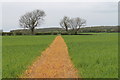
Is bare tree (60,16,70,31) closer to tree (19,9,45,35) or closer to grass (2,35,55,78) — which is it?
tree (19,9,45,35)

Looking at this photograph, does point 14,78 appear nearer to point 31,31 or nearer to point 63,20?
point 31,31

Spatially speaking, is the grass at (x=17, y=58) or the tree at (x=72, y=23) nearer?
the grass at (x=17, y=58)

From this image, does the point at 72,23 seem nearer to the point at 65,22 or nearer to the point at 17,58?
the point at 65,22

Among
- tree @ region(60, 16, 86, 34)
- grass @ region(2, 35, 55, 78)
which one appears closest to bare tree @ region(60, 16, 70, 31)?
tree @ region(60, 16, 86, 34)

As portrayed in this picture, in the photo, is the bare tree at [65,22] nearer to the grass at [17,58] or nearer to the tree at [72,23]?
the tree at [72,23]

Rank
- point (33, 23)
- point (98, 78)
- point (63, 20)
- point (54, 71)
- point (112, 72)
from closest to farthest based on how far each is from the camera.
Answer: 1. point (98, 78)
2. point (112, 72)
3. point (54, 71)
4. point (33, 23)
5. point (63, 20)

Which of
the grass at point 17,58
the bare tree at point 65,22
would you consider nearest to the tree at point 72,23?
the bare tree at point 65,22

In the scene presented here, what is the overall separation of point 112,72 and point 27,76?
3.59 meters

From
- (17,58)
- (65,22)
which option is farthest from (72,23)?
(17,58)

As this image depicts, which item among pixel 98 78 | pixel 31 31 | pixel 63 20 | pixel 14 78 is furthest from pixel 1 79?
pixel 63 20

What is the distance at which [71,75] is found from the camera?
33.8 feet

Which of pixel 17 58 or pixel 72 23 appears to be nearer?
pixel 17 58

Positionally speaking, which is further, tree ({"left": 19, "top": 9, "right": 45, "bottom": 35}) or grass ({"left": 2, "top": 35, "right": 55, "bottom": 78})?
tree ({"left": 19, "top": 9, "right": 45, "bottom": 35})

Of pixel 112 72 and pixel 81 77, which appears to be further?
pixel 112 72
